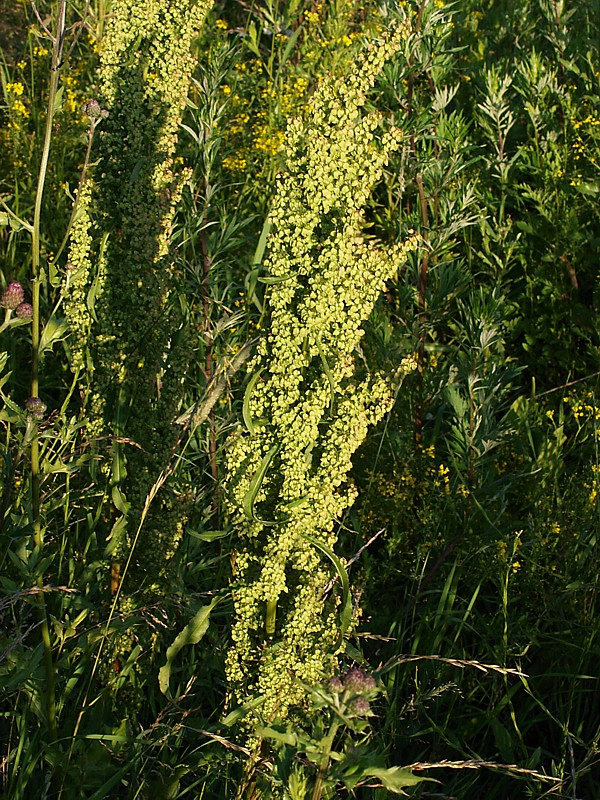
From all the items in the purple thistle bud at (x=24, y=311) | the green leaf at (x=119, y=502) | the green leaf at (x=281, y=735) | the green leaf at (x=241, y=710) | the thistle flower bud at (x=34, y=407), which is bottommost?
the green leaf at (x=241, y=710)

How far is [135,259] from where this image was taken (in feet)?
7.98

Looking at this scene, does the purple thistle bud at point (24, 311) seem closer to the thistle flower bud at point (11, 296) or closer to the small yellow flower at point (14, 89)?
the thistle flower bud at point (11, 296)

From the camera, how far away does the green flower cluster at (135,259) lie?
2410 millimetres

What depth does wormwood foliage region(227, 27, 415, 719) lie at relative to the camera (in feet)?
6.00

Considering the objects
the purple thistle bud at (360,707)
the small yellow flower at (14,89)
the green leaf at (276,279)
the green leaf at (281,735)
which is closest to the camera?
the purple thistle bud at (360,707)

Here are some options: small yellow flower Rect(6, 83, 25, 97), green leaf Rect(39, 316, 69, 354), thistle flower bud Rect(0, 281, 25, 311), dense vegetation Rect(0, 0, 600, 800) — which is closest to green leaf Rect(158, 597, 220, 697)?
dense vegetation Rect(0, 0, 600, 800)

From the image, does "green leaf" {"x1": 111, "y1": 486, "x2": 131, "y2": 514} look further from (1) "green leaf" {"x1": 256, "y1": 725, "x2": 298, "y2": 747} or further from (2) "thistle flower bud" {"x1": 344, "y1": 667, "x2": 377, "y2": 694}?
(2) "thistle flower bud" {"x1": 344, "y1": 667, "x2": 377, "y2": 694}

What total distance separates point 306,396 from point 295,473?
0.58ft

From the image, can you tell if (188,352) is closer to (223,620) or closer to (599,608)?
(223,620)

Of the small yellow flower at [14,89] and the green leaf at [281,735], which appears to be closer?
the green leaf at [281,735]

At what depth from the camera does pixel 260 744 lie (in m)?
2.15

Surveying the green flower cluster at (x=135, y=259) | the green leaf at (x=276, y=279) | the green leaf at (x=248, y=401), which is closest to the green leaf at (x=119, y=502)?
the green flower cluster at (x=135, y=259)

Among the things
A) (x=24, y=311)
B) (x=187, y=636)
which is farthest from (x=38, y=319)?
(x=187, y=636)

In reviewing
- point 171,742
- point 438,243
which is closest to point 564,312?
point 438,243
